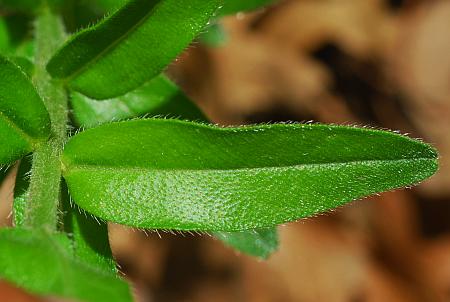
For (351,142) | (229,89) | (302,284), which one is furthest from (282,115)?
(351,142)

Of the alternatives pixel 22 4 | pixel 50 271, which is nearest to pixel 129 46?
pixel 22 4

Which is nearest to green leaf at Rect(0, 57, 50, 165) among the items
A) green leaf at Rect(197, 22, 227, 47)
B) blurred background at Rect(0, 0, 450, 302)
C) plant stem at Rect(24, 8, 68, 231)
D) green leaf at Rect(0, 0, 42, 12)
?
plant stem at Rect(24, 8, 68, 231)

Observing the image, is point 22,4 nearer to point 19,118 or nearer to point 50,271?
point 19,118

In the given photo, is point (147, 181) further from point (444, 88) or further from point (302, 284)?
point (444, 88)

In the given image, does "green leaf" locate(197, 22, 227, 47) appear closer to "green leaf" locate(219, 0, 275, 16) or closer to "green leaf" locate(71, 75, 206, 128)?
"green leaf" locate(219, 0, 275, 16)

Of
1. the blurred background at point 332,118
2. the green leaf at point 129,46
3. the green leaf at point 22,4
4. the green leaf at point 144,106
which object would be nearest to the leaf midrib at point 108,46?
the green leaf at point 129,46

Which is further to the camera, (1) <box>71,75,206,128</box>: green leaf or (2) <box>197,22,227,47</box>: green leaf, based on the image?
(2) <box>197,22,227,47</box>: green leaf
